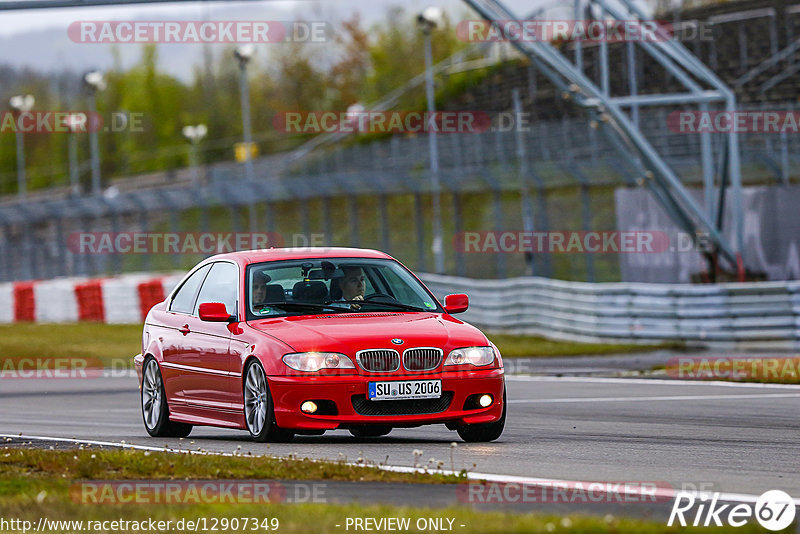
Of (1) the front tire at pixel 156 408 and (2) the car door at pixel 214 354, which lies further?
(1) the front tire at pixel 156 408

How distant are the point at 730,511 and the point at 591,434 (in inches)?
176

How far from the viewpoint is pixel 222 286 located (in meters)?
12.1

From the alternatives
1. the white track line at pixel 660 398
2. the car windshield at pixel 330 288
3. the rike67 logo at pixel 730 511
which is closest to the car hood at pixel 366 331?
the car windshield at pixel 330 288

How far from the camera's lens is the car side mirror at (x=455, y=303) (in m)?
11.7

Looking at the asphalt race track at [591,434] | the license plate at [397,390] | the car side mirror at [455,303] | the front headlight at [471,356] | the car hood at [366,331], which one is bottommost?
the asphalt race track at [591,434]

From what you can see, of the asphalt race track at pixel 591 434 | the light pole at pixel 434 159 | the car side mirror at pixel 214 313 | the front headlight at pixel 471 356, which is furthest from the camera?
the light pole at pixel 434 159

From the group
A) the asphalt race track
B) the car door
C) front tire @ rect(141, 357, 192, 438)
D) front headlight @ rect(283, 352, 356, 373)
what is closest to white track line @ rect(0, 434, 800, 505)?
the asphalt race track

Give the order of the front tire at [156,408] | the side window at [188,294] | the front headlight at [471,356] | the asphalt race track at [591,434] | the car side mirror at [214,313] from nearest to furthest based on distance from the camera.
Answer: the asphalt race track at [591,434] → the front headlight at [471,356] → the car side mirror at [214,313] → the front tire at [156,408] → the side window at [188,294]

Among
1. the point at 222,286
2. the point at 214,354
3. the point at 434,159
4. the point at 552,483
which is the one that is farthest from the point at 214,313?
the point at 434,159

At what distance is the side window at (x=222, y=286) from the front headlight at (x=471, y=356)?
1.78m

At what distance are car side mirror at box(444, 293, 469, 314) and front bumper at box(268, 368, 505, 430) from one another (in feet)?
3.18

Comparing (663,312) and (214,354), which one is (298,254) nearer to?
(214,354)

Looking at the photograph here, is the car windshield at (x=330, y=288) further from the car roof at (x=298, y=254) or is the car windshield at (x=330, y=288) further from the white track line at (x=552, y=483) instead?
the white track line at (x=552, y=483)

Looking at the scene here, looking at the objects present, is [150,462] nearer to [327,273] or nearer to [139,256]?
[327,273]
